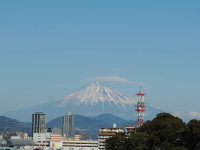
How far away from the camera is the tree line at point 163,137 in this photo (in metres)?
88.8

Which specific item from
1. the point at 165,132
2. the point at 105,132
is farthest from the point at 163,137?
the point at 105,132

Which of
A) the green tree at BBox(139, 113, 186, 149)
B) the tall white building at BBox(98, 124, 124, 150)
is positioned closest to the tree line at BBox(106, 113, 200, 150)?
the green tree at BBox(139, 113, 186, 149)

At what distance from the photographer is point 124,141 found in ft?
323

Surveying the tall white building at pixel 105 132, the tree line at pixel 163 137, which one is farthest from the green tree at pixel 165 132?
the tall white building at pixel 105 132

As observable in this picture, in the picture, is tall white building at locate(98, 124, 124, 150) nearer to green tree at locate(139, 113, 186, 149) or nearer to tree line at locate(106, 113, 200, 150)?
tree line at locate(106, 113, 200, 150)

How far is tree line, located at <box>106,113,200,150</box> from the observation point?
88812 millimetres

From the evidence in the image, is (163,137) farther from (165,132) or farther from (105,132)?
(105,132)

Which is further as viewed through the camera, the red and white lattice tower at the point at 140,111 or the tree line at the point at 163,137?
the red and white lattice tower at the point at 140,111

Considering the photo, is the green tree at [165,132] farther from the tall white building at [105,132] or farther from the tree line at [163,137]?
the tall white building at [105,132]

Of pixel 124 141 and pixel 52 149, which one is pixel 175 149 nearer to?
pixel 124 141

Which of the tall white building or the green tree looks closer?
the green tree

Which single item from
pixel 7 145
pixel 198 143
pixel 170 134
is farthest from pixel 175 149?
pixel 7 145

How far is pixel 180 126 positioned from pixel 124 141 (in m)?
12.7

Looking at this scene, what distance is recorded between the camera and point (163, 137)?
315ft
